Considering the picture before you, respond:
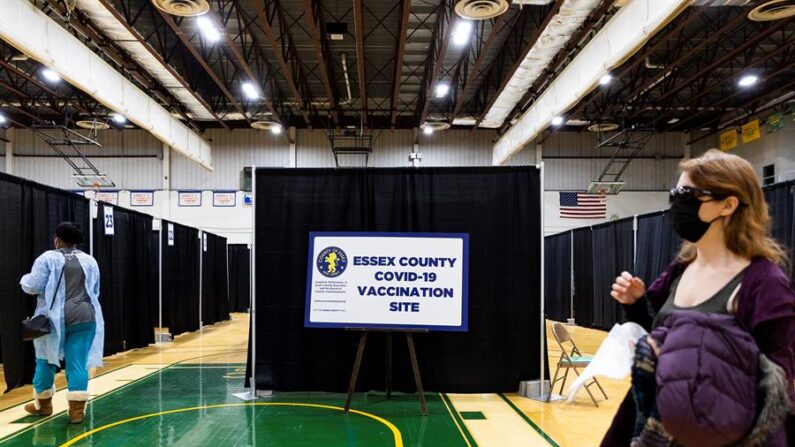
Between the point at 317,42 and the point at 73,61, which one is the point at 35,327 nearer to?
the point at 73,61

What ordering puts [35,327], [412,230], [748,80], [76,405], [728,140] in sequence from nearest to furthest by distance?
[35,327]
[76,405]
[412,230]
[748,80]
[728,140]

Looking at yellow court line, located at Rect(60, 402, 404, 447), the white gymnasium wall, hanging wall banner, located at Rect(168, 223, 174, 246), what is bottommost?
yellow court line, located at Rect(60, 402, 404, 447)

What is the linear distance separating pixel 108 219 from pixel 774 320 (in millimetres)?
8555

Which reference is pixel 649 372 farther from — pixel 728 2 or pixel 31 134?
pixel 31 134

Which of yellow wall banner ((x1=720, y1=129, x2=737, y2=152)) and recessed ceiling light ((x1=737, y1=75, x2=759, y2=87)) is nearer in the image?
recessed ceiling light ((x1=737, y1=75, x2=759, y2=87))

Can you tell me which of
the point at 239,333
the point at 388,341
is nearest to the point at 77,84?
the point at 239,333

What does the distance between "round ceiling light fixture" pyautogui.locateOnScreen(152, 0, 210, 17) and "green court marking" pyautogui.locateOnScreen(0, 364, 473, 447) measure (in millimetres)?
5311

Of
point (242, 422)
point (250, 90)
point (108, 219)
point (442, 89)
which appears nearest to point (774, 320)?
point (242, 422)

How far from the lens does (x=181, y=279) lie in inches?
449

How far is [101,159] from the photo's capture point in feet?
63.4

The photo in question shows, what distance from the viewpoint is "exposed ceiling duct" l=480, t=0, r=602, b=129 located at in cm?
823

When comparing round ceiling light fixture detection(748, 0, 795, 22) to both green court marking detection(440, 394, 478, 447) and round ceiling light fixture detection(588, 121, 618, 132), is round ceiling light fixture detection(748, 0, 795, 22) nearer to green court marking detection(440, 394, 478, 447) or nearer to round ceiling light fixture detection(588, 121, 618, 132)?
round ceiling light fixture detection(588, 121, 618, 132)

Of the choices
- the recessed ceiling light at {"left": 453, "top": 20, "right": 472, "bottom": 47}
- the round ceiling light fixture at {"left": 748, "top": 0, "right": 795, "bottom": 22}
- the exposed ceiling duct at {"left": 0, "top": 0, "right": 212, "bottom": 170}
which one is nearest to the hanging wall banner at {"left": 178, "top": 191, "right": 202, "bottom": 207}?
the exposed ceiling duct at {"left": 0, "top": 0, "right": 212, "bottom": 170}

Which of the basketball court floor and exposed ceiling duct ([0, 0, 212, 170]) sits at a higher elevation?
exposed ceiling duct ([0, 0, 212, 170])
